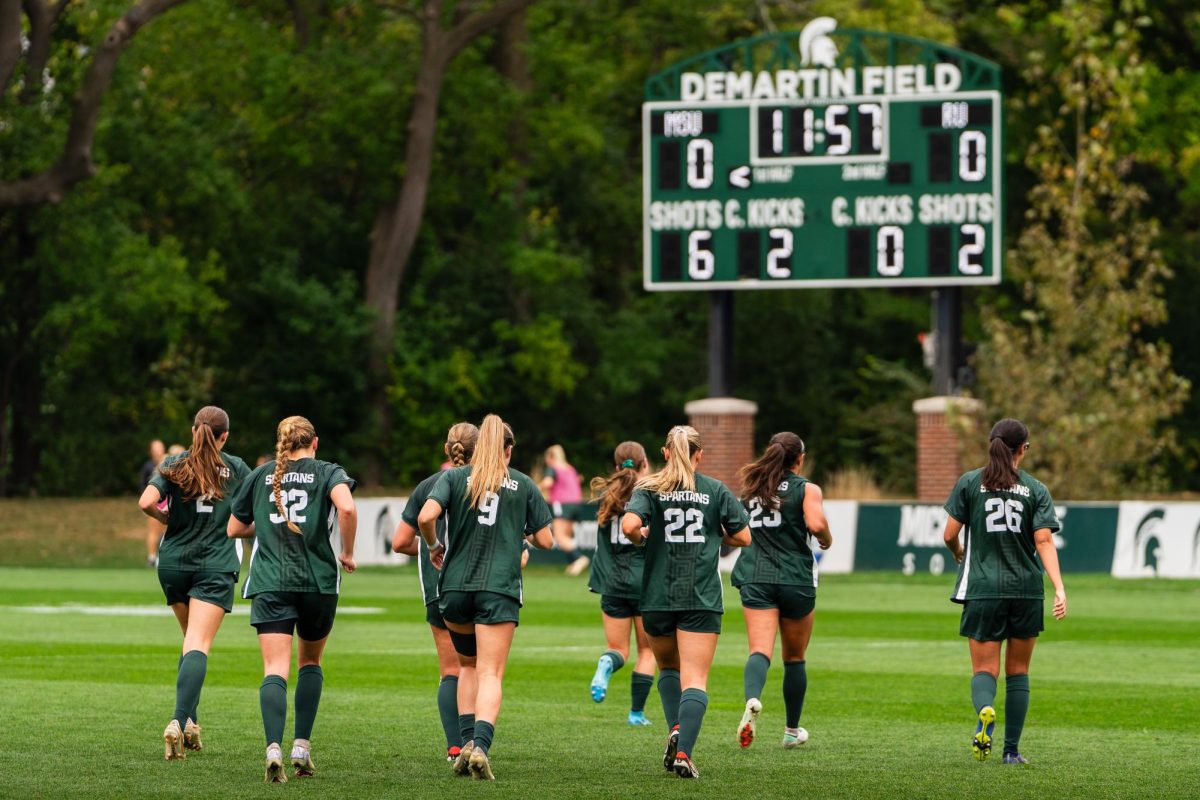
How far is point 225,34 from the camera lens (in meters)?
47.1

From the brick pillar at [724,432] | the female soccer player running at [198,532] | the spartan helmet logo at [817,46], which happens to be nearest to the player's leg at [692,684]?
the female soccer player running at [198,532]

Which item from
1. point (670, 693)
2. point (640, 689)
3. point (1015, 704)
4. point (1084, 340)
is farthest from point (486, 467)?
point (1084, 340)

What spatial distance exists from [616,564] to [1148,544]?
59.6 ft

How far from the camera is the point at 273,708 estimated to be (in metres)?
10.4

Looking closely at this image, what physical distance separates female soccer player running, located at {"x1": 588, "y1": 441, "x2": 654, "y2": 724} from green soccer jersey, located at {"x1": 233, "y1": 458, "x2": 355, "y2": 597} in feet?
8.72

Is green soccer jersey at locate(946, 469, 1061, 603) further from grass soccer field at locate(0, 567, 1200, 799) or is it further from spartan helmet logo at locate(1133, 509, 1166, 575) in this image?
spartan helmet logo at locate(1133, 509, 1166, 575)

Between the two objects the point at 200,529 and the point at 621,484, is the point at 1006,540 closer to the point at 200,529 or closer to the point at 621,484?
the point at 621,484

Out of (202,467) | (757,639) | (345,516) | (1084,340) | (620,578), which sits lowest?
(757,639)

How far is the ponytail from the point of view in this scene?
37.1ft

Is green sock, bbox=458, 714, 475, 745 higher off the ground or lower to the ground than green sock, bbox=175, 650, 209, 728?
lower

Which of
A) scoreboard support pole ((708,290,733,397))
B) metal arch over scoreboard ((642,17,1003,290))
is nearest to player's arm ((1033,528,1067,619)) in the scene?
metal arch over scoreboard ((642,17,1003,290))

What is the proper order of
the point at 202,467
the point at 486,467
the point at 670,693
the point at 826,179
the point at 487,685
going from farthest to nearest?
1. the point at 826,179
2. the point at 202,467
3. the point at 670,693
4. the point at 486,467
5. the point at 487,685

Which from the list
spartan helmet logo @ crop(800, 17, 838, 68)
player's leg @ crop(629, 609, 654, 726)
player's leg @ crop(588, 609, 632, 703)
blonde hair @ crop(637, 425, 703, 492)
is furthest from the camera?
spartan helmet logo @ crop(800, 17, 838, 68)

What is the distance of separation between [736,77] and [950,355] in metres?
6.02
